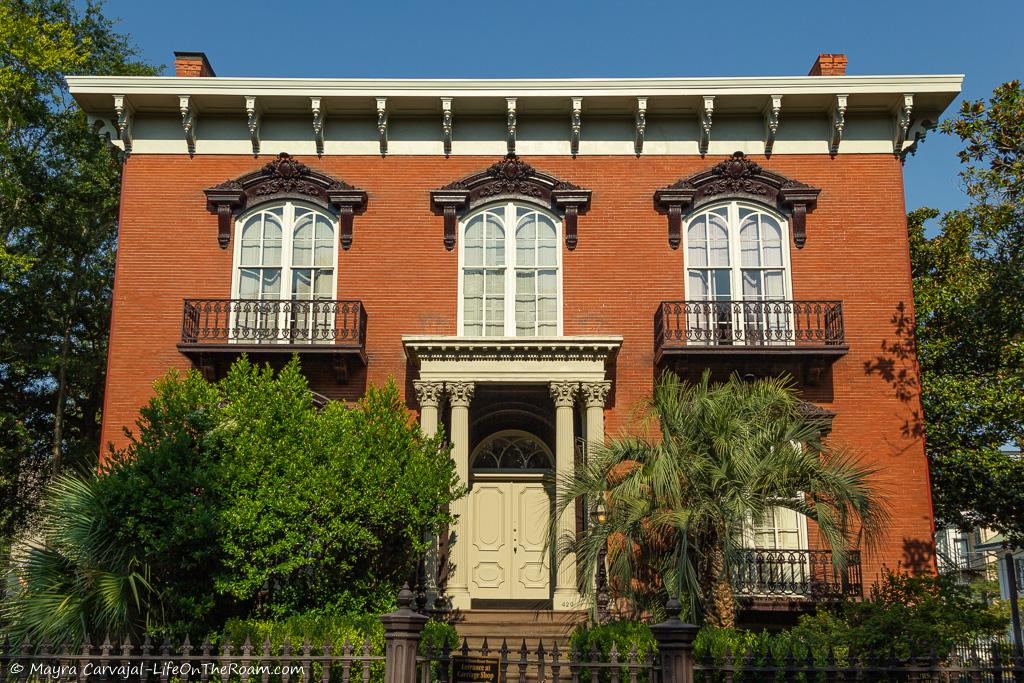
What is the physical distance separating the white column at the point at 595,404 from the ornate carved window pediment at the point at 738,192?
355 centimetres

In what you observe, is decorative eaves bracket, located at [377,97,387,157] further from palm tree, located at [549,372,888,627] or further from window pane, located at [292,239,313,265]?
palm tree, located at [549,372,888,627]

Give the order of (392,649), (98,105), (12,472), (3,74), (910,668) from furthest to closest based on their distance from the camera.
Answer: (12,472), (3,74), (98,105), (392,649), (910,668)

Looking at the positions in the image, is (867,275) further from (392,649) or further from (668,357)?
(392,649)

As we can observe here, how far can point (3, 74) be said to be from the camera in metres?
22.0

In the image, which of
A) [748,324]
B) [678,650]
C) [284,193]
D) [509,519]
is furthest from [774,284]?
[678,650]

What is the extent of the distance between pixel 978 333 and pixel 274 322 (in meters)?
14.5

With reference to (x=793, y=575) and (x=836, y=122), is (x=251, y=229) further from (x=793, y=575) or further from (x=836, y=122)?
(x=793, y=575)

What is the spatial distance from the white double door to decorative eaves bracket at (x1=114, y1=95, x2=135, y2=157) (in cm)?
966

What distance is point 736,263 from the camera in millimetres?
19250

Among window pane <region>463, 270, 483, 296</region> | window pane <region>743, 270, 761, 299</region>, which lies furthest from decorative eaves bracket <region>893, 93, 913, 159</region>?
window pane <region>463, 270, 483, 296</region>

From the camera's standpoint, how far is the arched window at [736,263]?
61.4ft

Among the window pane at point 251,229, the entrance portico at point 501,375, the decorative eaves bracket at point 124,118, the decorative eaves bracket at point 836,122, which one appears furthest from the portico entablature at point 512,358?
the decorative eaves bracket at point 124,118

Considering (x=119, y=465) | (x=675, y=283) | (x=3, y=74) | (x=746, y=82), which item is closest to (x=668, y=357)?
(x=675, y=283)

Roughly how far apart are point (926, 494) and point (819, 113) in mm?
7695
